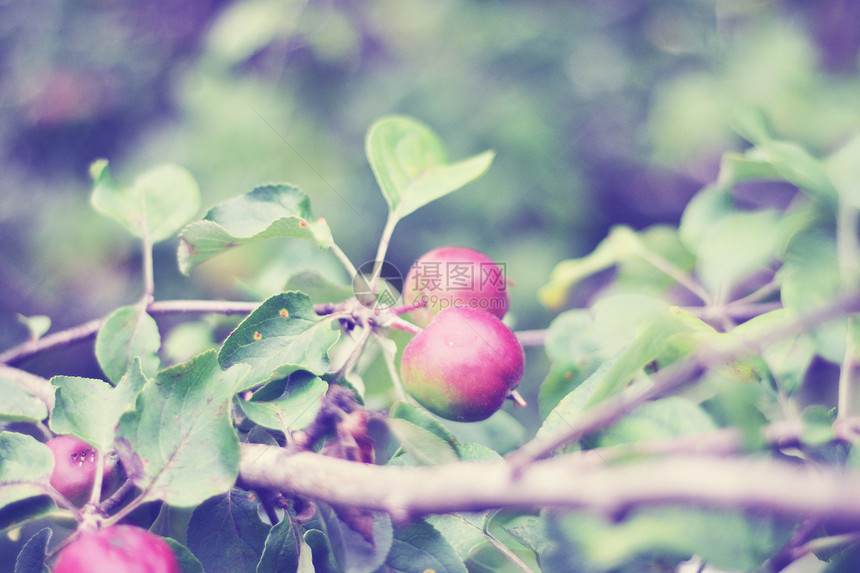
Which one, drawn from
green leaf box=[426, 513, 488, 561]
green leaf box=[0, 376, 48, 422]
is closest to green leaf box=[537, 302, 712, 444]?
green leaf box=[426, 513, 488, 561]

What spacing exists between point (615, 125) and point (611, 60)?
0.23 meters

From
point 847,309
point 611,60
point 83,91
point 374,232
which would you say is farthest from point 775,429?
point 83,91

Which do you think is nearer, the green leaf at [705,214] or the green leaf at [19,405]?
the green leaf at [19,405]

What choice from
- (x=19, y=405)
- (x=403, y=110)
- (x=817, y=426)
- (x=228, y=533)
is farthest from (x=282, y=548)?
(x=403, y=110)

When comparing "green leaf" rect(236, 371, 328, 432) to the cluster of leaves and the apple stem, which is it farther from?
the apple stem

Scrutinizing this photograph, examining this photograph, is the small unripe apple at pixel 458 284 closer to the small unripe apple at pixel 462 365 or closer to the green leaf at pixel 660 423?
the small unripe apple at pixel 462 365

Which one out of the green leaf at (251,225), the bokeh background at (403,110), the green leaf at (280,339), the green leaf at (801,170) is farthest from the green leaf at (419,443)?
the bokeh background at (403,110)

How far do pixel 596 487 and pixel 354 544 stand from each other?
0.22 meters

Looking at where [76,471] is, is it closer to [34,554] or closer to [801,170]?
[34,554]

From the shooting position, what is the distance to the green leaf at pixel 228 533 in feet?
1.66

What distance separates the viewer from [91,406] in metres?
0.50

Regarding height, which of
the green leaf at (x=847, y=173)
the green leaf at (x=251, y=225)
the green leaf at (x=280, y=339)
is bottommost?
the green leaf at (x=280, y=339)

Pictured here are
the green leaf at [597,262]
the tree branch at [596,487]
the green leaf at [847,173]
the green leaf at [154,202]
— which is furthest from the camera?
the green leaf at [597,262]

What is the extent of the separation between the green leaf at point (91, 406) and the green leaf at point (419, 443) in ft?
0.74
